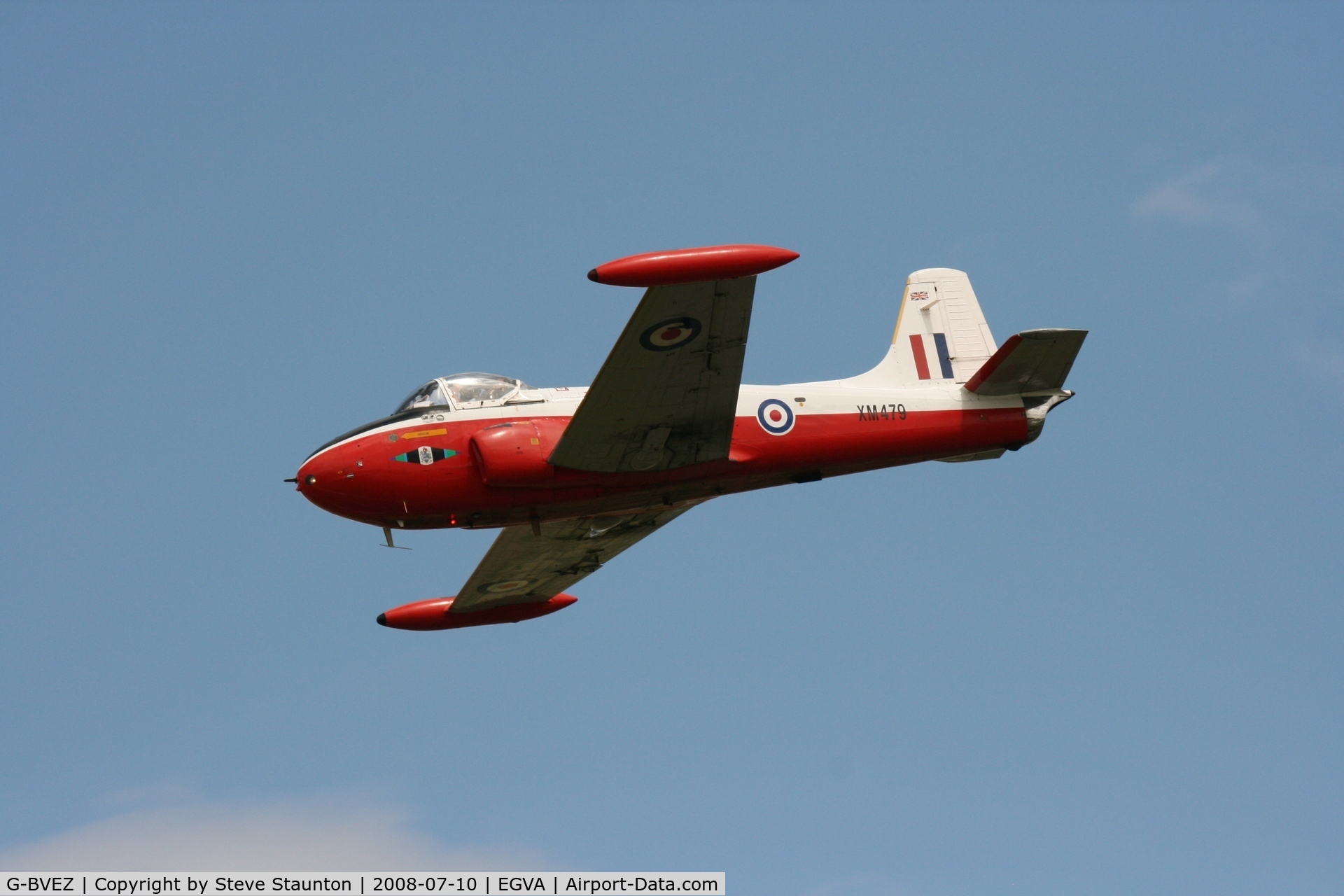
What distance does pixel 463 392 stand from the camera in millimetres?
20266

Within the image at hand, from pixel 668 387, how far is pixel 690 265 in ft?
8.00

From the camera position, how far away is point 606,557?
81.0ft

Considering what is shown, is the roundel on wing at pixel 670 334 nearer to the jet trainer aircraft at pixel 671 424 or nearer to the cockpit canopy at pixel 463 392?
the jet trainer aircraft at pixel 671 424

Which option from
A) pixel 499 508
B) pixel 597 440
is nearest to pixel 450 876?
pixel 499 508

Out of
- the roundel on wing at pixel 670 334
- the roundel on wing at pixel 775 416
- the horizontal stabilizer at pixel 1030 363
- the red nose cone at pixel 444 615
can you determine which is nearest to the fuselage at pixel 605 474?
the roundel on wing at pixel 775 416

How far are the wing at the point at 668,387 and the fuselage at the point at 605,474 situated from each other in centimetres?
40

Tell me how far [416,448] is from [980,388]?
888 cm

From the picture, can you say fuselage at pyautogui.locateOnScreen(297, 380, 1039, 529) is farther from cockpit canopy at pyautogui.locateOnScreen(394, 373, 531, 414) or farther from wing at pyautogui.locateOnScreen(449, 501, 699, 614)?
wing at pyautogui.locateOnScreen(449, 501, 699, 614)

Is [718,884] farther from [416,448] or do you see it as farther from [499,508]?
[416,448]

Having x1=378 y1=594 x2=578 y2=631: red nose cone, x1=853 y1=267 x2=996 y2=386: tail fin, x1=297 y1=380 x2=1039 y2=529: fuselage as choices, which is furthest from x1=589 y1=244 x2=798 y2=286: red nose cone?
x1=378 y1=594 x2=578 y2=631: red nose cone

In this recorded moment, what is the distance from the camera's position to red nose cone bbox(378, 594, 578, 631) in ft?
82.5

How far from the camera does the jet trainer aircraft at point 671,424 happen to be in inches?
715

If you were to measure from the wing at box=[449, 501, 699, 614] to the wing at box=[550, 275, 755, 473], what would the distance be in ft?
7.73

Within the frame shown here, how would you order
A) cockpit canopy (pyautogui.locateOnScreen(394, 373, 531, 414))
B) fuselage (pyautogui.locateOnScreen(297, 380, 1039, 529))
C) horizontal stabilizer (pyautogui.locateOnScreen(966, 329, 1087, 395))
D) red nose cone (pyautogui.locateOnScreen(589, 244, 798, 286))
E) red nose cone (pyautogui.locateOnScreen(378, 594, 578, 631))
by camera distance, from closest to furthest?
red nose cone (pyautogui.locateOnScreen(589, 244, 798, 286)) < fuselage (pyautogui.locateOnScreen(297, 380, 1039, 529)) < cockpit canopy (pyautogui.locateOnScreen(394, 373, 531, 414)) < horizontal stabilizer (pyautogui.locateOnScreen(966, 329, 1087, 395)) < red nose cone (pyautogui.locateOnScreen(378, 594, 578, 631))
